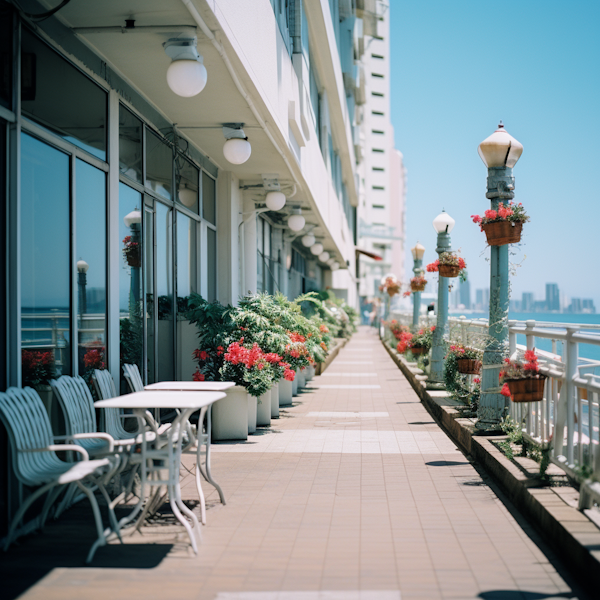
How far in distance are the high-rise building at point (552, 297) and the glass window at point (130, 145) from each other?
139ft

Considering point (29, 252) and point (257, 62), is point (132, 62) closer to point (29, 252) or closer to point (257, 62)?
point (257, 62)

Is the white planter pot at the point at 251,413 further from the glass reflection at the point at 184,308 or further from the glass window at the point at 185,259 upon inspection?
the glass window at the point at 185,259

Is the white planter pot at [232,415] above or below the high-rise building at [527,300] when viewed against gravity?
below

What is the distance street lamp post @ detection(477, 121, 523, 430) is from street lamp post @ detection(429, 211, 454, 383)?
4.87 meters

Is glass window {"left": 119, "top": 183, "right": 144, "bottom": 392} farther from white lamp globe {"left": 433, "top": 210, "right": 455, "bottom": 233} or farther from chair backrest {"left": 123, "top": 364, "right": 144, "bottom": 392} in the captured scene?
white lamp globe {"left": 433, "top": 210, "right": 455, "bottom": 233}

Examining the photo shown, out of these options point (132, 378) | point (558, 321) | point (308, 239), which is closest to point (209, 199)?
point (132, 378)

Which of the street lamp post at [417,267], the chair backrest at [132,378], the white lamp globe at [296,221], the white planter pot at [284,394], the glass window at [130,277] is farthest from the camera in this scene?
the street lamp post at [417,267]

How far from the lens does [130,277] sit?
24.5 ft

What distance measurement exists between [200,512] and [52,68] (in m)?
3.78

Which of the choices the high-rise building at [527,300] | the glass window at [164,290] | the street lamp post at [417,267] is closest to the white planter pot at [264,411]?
the glass window at [164,290]

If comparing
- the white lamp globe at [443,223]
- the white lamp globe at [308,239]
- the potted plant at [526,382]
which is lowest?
the potted plant at [526,382]

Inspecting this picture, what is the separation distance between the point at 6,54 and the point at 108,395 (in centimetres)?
287

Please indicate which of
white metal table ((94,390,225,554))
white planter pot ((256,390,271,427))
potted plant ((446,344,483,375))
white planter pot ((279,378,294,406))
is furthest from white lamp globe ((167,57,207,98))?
white planter pot ((279,378,294,406))

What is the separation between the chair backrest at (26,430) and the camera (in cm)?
440
